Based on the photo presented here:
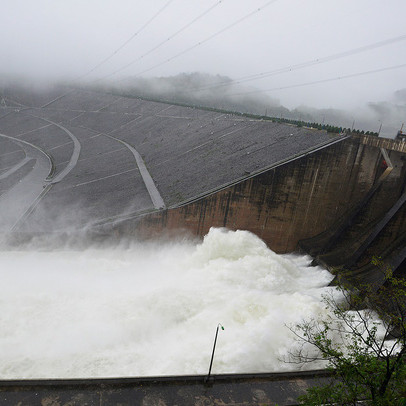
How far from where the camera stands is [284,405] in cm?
1060

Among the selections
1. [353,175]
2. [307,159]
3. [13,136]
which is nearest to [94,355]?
[307,159]

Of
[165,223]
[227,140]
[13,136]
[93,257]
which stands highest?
[227,140]

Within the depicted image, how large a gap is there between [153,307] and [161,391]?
5212mm

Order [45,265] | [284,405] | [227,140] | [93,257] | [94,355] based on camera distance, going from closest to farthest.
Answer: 1. [284,405]
2. [94,355]
3. [45,265]
4. [93,257]
5. [227,140]

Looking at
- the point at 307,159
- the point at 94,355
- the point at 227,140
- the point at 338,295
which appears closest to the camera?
the point at 94,355

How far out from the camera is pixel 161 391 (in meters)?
10.5

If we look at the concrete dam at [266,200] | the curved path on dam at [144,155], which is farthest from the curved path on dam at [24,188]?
the curved path on dam at [144,155]

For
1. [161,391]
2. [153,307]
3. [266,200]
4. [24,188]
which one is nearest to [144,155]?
[24,188]

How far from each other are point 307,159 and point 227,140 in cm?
1030

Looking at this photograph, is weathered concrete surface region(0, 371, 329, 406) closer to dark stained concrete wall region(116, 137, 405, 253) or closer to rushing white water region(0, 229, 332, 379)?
rushing white water region(0, 229, 332, 379)

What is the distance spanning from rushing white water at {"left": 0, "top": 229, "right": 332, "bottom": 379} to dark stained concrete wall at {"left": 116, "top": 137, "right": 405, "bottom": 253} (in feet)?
3.28

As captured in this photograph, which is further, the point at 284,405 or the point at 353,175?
the point at 353,175

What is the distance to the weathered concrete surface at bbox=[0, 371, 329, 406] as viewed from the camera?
9875 millimetres

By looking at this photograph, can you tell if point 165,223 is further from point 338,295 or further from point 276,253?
point 338,295
